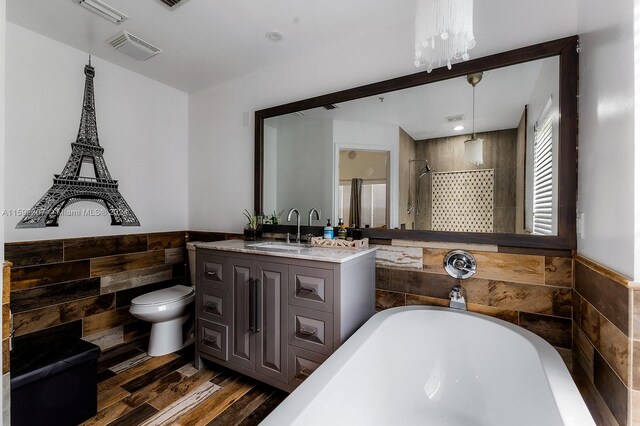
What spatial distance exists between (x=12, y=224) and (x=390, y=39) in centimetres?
283

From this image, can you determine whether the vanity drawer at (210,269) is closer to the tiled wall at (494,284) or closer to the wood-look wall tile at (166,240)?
the wood-look wall tile at (166,240)

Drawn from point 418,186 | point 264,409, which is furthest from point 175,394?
point 418,186

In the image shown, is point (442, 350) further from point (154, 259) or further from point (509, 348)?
point (154, 259)

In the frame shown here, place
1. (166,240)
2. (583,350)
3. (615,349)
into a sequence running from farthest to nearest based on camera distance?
(166,240)
(583,350)
(615,349)

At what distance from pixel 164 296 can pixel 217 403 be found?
38.5 inches

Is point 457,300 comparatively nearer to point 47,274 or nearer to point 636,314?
point 636,314

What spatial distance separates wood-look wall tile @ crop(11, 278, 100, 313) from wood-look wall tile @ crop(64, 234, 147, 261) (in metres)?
0.20

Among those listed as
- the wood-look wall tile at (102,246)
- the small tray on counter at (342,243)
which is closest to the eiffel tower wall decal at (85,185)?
the wood-look wall tile at (102,246)

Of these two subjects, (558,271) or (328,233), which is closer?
(558,271)

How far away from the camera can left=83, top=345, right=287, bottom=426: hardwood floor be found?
5.33ft

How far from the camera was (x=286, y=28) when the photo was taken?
1.99m

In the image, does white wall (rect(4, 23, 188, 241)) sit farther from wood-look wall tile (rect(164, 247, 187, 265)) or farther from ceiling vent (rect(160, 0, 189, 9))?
ceiling vent (rect(160, 0, 189, 9))

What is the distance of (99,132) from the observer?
237cm

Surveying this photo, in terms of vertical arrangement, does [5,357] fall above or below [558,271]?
below
